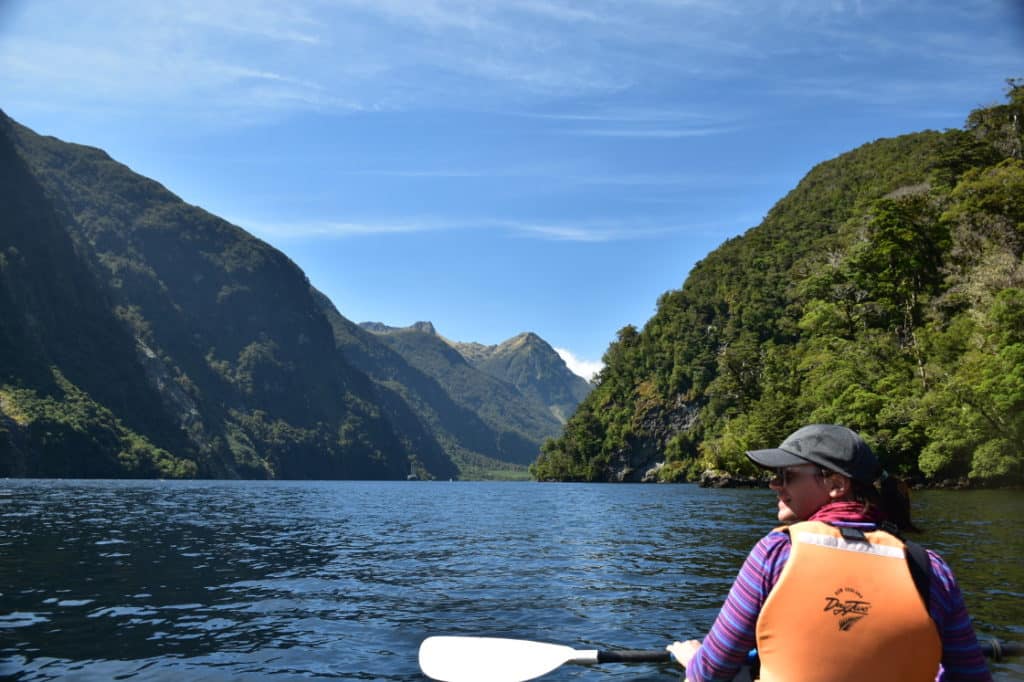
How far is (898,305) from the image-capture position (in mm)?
84625

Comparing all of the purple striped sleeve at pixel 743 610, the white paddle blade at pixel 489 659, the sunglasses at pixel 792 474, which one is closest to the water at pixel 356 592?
the white paddle blade at pixel 489 659

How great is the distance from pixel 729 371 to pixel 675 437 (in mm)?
21911

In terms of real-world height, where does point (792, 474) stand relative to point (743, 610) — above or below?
above

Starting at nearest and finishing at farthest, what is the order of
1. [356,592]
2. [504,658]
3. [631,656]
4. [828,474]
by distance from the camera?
1. [828,474]
2. [631,656]
3. [504,658]
4. [356,592]

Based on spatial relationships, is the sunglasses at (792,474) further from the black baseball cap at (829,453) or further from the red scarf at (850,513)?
the red scarf at (850,513)

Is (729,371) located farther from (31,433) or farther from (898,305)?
(31,433)

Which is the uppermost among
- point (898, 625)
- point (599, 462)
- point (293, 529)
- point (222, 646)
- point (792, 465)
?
point (792, 465)

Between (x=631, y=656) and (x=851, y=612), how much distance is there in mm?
2857

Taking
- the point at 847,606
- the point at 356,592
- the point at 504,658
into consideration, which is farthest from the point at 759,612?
the point at 356,592

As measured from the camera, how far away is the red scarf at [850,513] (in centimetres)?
396

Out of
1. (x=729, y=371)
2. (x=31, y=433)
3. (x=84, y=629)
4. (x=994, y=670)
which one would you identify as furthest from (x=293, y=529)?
(x=31, y=433)

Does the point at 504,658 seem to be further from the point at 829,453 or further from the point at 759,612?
the point at 829,453

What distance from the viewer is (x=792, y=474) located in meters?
4.28

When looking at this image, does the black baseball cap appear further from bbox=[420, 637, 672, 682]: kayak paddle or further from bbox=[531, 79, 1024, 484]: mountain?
bbox=[531, 79, 1024, 484]: mountain
